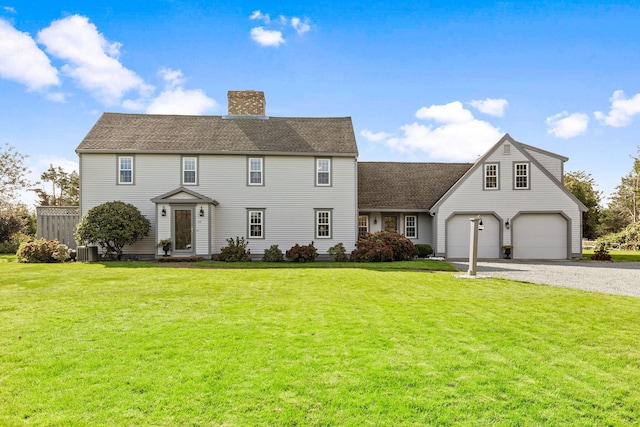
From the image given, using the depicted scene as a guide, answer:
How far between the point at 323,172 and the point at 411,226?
652cm

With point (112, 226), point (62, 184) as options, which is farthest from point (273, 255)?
point (62, 184)

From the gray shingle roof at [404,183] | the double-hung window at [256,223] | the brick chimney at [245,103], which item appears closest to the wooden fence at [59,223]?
the double-hung window at [256,223]

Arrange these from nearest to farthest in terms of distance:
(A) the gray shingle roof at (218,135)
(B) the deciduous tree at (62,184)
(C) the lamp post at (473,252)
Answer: (C) the lamp post at (473,252)
(A) the gray shingle roof at (218,135)
(B) the deciduous tree at (62,184)

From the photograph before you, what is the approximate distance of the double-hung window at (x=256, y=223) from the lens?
68.0ft

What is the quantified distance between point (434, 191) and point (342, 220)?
22.2ft

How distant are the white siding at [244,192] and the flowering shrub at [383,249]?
1.46m

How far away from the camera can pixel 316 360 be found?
15.6 feet

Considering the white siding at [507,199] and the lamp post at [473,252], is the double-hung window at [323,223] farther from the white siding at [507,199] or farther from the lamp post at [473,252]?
the lamp post at [473,252]

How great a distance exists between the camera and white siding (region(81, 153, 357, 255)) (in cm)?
2011

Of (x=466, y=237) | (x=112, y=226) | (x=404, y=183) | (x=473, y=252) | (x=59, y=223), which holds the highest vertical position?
(x=404, y=183)

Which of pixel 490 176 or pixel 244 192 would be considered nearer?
pixel 244 192

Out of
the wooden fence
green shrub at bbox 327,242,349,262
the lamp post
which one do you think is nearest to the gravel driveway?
the lamp post

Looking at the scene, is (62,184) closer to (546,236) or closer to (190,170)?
(190,170)

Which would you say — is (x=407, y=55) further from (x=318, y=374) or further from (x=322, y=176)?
(x=318, y=374)
